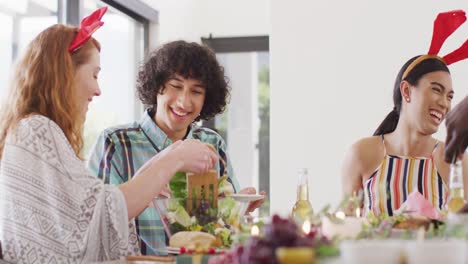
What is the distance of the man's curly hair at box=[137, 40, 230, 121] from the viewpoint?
2.64 metres

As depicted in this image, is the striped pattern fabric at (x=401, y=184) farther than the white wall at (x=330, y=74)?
No

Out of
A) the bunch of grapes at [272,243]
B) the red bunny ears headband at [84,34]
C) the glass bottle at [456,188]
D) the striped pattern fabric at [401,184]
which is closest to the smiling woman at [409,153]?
the striped pattern fabric at [401,184]

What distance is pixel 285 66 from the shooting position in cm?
487

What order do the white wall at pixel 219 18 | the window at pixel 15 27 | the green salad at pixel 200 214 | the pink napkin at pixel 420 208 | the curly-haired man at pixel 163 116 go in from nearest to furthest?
the green salad at pixel 200 214
the pink napkin at pixel 420 208
the curly-haired man at pixel 163 116
the window at pixel 15 27
the white wall at pixel 219 18

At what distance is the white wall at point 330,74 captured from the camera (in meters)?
4.70

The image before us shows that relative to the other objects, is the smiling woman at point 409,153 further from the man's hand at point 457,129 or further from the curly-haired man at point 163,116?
the man's hand at point 457,129

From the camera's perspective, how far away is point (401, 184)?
2730 millimetres

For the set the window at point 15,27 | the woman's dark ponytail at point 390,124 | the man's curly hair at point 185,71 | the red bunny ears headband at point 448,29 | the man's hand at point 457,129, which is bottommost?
the man's hand at point 457,129

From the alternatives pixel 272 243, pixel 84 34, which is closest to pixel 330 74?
pixel 84 34

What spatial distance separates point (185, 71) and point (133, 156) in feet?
1.13

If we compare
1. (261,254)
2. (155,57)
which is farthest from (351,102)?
(261,254)

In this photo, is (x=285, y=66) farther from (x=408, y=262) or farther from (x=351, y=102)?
(x=408, y=262)

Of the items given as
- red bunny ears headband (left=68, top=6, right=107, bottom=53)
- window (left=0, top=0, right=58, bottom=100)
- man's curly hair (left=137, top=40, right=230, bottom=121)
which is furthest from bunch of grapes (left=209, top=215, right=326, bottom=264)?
window (left=0, top=0, right=58, bottom=100)

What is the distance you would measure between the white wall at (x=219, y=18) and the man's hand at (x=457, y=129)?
13.3 feet
